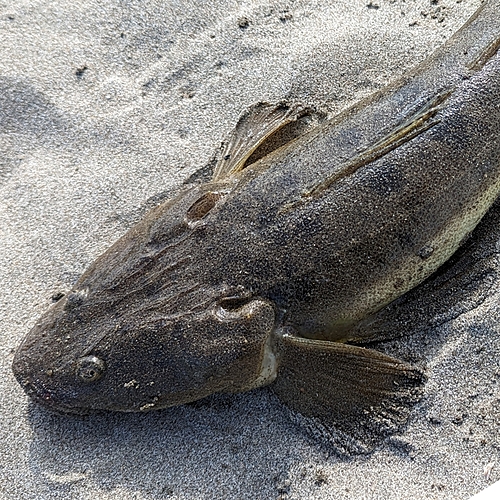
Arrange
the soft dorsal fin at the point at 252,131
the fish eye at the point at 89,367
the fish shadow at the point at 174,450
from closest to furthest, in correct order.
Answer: the fish eye at the point at 89,367 < the fish shadow at the point at 174,450 < the soft dorsal fin at the point at 252,131

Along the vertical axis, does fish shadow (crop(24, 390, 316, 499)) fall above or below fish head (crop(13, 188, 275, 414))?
below

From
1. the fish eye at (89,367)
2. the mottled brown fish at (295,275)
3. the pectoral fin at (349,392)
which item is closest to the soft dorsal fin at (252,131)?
the mottled brown fish at (295,275)

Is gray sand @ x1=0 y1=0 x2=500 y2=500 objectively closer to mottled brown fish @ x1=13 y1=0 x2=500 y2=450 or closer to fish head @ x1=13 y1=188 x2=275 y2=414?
mottled brown fish @ x1=13 y1=0 x2=500 y2=450

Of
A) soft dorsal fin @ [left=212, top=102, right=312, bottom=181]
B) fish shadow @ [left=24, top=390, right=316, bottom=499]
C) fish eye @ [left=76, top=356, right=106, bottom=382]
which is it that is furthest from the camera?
soft dorsal fin @ [left=212, top=102, right=312, bottom=181]

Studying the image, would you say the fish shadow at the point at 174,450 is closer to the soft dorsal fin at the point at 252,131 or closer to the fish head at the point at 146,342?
the fish head at the point at 146,342

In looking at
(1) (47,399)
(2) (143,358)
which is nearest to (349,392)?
(2) (143,358)

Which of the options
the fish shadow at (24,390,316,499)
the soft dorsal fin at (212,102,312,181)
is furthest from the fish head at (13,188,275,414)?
the soft dorsal fin at (212,102,312,181)

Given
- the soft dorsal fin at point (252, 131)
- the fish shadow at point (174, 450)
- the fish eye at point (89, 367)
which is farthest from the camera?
the soft dorsal fin at point (252, 131)
